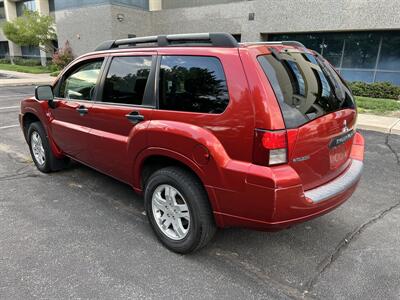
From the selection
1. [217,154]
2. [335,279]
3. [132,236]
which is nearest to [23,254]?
[132,236]

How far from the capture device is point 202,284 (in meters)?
2.59

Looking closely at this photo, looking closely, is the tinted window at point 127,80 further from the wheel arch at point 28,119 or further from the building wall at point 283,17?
the building wall at point 283,17

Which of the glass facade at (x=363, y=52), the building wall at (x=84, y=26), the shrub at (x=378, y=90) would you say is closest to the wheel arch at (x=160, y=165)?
the shrub at (x=378, y=90)

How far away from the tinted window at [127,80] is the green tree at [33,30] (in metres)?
27.6

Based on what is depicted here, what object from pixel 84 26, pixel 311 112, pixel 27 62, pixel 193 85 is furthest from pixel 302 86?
pixel 27 62

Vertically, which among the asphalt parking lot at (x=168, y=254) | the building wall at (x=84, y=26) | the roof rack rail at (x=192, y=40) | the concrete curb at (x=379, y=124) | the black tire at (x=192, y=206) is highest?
the building wall at (x=84, y=26)

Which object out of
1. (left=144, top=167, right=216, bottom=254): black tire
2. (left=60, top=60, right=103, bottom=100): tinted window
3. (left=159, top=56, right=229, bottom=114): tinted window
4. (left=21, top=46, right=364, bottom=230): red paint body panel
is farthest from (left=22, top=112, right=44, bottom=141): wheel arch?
(left=144, top=167, right=216, bottom=254): black tire

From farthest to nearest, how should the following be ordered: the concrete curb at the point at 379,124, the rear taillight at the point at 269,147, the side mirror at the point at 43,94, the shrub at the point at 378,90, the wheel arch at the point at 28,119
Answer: the shrub at the point at 378,90, the concrete curb at the point at 379,124, the wheel arch at the point at 28,119, the side mirror at the point at 43,94, the rear taillight at the point at 269,147

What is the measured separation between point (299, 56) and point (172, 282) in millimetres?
2173

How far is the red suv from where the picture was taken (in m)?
2.37

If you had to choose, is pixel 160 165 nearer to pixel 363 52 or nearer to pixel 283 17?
pixel 363 52

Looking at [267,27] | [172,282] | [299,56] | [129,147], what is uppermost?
[267,27]

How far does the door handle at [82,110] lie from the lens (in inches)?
147

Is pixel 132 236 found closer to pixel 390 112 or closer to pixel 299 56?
pixel 299 56
